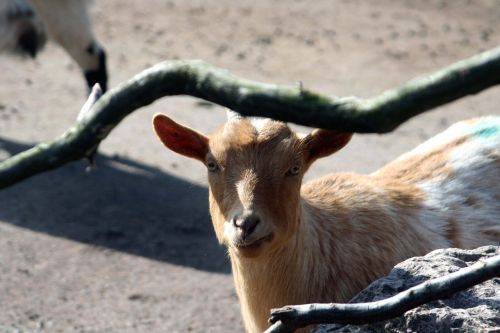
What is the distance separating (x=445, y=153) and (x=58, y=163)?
2883mm

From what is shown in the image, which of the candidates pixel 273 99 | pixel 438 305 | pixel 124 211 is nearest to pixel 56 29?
pixel 124 211

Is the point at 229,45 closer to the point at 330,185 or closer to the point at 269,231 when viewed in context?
the point at 330,185

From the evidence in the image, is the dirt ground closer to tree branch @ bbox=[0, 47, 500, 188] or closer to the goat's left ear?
the goat's left ear

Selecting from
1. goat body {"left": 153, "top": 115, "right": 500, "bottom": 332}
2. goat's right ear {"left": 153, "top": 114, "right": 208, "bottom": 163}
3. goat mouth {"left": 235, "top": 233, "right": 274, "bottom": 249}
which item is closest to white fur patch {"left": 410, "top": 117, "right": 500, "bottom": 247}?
goat body {"left": 153, "top": 115, "right": 500, "bottom": 332}

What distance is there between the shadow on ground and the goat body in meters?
2.35

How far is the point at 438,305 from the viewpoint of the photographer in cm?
338

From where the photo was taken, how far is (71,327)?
6.04m

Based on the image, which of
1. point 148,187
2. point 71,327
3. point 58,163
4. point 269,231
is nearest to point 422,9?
point 148,187

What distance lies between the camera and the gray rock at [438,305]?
329cm

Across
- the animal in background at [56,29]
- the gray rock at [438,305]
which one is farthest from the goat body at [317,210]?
the animal in background at [56,29]

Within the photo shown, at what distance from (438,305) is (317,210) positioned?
1400mm

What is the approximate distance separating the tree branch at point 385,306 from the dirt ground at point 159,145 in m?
3.05

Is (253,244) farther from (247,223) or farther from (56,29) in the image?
(56,29)

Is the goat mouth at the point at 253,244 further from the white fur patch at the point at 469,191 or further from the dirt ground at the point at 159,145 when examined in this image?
the dirt ground at the point at 159,145
